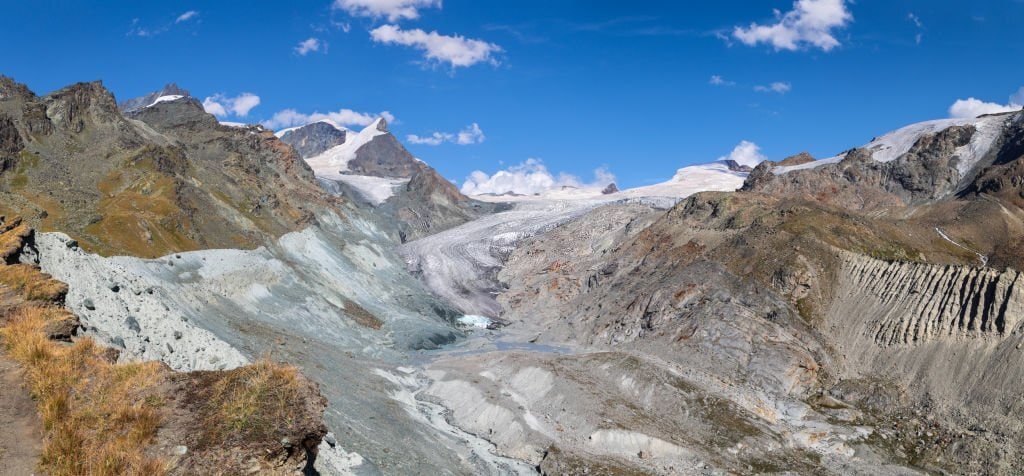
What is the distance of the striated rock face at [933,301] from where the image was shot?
35938 millimetres

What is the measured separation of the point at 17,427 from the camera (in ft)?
30.5

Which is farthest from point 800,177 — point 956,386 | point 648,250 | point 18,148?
point 18,148

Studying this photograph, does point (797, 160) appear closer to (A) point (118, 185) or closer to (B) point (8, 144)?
(A) point (118, 185)

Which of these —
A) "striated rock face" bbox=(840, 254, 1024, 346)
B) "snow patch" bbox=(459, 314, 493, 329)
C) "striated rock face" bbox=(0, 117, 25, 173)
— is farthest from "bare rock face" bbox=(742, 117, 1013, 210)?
"striated rock face" bbox=(0, 117, 25, 173)

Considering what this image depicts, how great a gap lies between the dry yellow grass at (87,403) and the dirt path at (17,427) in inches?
5.8

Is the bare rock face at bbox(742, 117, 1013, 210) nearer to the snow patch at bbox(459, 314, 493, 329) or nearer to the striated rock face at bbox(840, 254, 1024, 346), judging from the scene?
the striated rock face at bbox(840, 254, 1024, 346)

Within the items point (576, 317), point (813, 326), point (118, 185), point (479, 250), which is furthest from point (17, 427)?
point (479, 250)

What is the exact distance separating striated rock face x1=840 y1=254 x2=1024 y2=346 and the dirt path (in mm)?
41461

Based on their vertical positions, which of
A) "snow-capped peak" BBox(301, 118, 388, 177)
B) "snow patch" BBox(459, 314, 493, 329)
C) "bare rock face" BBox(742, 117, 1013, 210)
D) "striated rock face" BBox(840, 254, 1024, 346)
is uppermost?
"snow-capped peak" BBox(301, 118, 388, 177)

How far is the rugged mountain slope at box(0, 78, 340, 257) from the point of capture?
130ft

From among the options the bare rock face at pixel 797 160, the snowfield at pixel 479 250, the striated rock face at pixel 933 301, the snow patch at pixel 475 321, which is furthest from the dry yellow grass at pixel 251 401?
the bare rock face at pixel 797 160

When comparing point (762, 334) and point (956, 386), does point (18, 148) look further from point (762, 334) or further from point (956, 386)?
point (956, 386)

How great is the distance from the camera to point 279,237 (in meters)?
63.7

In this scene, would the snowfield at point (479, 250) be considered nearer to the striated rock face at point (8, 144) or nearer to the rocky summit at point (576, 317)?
the rocky summit at point (576, 317)
